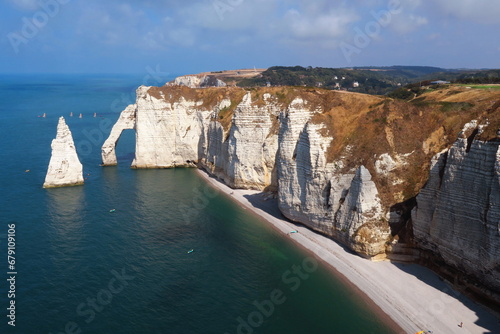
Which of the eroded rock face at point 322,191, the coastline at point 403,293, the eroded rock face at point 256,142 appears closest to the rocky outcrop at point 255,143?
the eroded rock face at point 256,142

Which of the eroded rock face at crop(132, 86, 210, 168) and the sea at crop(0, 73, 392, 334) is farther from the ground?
the eroded rock face at crop(132, 86, 210, 168)

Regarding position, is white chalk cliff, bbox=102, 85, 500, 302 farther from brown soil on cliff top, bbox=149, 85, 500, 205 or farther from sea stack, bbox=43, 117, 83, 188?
sea stack, bbox=43, 117, 83, 188

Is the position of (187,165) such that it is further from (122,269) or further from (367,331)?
(367,331)

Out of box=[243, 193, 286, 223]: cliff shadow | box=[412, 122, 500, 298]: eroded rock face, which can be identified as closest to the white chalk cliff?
box=[412, 122, 500, 298]: eroded rock face

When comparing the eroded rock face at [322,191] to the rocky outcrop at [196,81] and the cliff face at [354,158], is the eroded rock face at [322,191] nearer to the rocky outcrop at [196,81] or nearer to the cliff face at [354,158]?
the cliff face at [354,158]

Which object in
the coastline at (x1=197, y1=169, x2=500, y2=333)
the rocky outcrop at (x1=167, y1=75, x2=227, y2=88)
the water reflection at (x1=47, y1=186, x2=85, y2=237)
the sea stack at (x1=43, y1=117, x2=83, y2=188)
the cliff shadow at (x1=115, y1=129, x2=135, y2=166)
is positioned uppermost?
the rocky outcrop at (x1=167, y1=75, x2=227, y2=88)

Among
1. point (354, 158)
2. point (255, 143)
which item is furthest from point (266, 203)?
point (354, 158)
